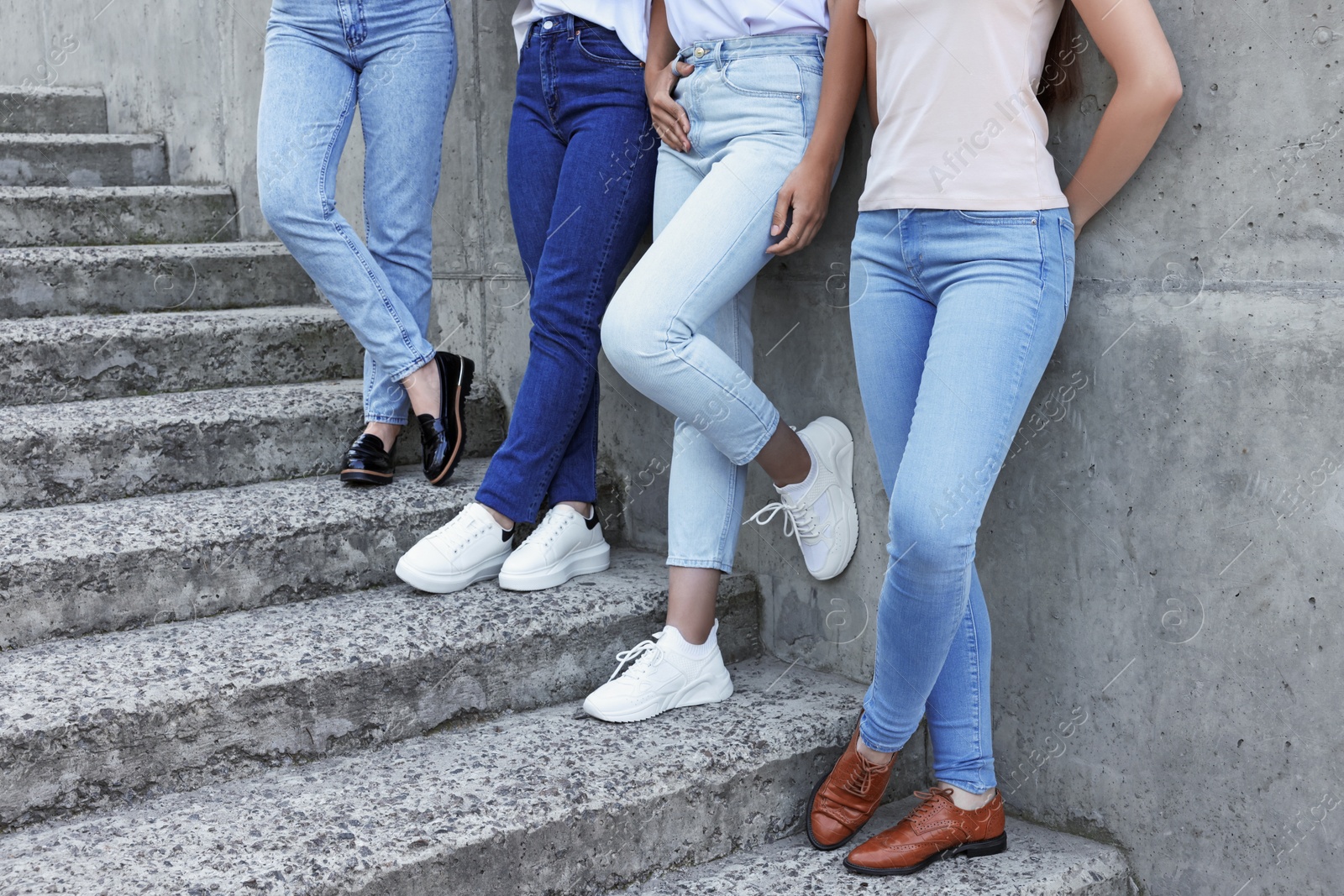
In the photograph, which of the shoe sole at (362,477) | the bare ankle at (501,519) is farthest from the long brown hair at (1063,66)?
the shoe sole at (362,477)

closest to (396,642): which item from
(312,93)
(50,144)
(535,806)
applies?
(535,806)

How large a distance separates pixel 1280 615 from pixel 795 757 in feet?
2.83

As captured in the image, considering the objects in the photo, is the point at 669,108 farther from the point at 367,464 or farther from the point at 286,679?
the point at 286,679

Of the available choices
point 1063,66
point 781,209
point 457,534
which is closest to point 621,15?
point 781,209

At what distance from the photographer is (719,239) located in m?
2.07

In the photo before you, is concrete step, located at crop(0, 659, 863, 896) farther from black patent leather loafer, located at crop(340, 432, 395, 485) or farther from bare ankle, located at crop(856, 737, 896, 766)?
black patent leather loafer, located at crop(340, 432, 395, 485)

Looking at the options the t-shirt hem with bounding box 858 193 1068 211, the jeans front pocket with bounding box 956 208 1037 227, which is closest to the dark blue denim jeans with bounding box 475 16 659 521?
the t-shirt hem with bounding box 858 193 1068 211

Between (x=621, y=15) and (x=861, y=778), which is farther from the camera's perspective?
(x=621, y=15)

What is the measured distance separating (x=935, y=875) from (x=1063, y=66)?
4.47 feet

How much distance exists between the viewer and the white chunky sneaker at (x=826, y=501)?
7.59 ft

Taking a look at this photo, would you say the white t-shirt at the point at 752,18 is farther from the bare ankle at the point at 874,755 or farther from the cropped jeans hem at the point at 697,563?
the bare ankle at the point at 874,755

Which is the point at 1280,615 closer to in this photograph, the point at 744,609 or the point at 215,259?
the point at 744,609

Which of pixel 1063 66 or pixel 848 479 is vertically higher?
pixel 1063 66

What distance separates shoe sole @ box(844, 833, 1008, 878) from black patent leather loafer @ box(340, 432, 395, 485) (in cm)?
144
